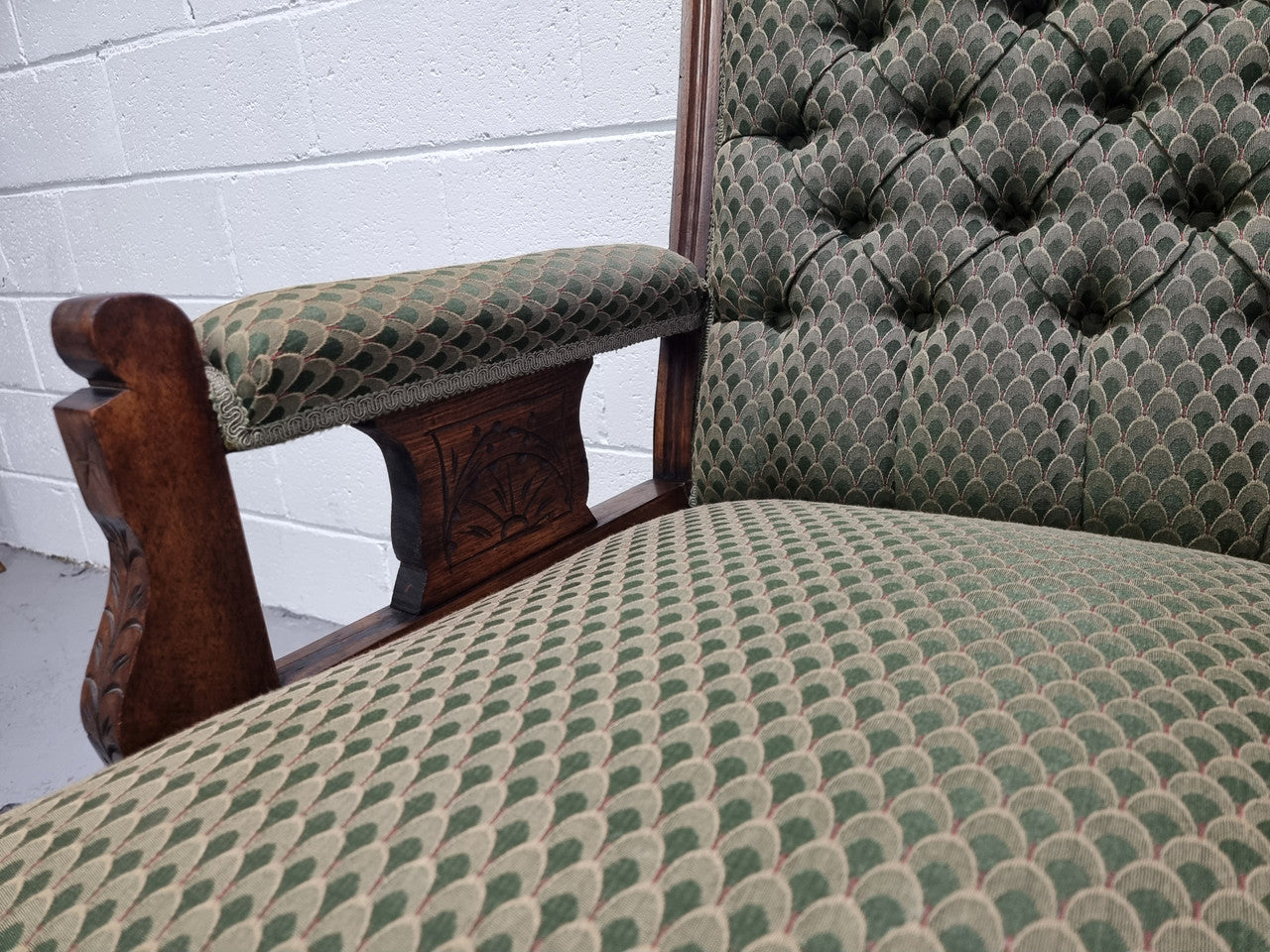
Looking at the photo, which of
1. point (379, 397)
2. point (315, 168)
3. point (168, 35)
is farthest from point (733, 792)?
point (168, 35)

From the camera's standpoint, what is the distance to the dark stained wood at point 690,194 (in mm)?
846

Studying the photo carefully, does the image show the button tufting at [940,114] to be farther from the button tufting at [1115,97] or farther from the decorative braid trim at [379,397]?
the decorative braid trim at [379,397]

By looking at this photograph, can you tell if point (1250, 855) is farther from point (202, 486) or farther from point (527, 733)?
point (202, 486)

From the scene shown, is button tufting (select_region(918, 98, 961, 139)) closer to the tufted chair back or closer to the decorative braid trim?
the tufted chair back

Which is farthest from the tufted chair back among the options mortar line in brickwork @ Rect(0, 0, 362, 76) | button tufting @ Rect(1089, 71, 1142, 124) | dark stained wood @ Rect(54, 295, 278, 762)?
mortar line in brickwork @ Rect(0, 0, 362, 76)

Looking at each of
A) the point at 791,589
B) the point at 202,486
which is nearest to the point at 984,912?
the point at 791,589

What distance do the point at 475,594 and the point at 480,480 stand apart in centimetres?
9

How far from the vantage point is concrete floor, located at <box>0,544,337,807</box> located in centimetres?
151

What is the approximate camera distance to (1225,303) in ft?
2.07

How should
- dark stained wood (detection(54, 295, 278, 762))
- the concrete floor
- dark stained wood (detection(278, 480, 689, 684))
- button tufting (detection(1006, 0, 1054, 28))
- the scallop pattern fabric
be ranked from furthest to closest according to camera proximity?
the concrete floor < button tufting (detection(1006, 0, 1054, 28)) < dark stained wood (detection(278, 480, 689, 684)) < dark stained wood (detection(54, 295, 278, 762)) < the scallop pattern fabric

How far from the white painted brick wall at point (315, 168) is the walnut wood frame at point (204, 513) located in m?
0.71

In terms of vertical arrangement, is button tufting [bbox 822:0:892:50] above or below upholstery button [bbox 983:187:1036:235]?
above

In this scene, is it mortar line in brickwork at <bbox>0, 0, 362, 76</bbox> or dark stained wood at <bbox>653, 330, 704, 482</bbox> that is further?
mortar line in brickwork at <bbox>0, 0, 362, 76</bbox>

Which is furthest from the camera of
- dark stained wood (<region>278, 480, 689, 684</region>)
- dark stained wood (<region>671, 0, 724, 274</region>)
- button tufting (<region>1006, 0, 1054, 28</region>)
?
dark stained wood (<region>671, 0, 724, 274</region>)
